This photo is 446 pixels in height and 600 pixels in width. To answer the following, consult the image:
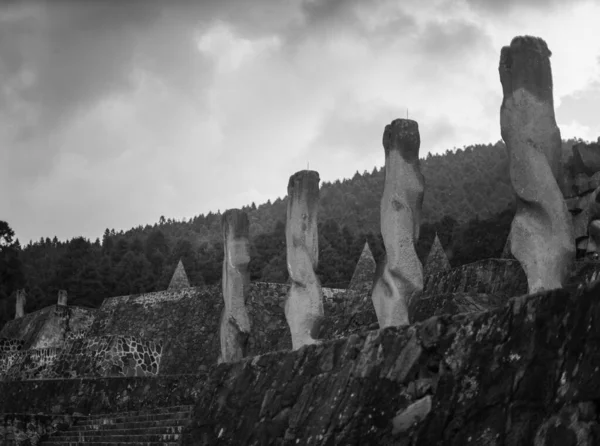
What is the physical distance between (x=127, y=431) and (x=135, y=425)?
0.66 ft

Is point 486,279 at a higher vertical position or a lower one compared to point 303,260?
lower

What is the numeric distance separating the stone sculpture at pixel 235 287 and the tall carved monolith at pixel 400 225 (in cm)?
478

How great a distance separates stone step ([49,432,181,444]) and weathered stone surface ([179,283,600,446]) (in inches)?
94.9

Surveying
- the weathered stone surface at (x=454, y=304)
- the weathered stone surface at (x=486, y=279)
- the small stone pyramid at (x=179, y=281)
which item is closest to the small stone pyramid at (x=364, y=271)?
the small stone pyramid at (x=179, y=281)

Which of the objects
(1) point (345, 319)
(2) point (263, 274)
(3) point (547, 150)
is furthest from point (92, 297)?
(3) point (547, 150)

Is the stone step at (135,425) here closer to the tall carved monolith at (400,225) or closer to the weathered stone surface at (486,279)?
the weathered stone surface at (486,279)

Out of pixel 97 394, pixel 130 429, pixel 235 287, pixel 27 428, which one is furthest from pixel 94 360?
pixel 235 287

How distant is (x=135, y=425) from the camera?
16266 mm

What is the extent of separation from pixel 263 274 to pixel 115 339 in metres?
21.1

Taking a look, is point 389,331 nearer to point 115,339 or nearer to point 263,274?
point 115,339

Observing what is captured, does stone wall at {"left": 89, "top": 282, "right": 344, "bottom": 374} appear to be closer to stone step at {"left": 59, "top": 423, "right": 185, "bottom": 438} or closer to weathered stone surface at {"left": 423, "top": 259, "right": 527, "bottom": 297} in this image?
stone step at {"left": 59, "top": 423, "right": 185, "bottom": 438}

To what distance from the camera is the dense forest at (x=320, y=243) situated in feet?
139

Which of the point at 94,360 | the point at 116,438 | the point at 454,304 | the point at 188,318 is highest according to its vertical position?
the point at 188,318

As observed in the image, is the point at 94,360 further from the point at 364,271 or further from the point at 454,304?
the point at 454,304
